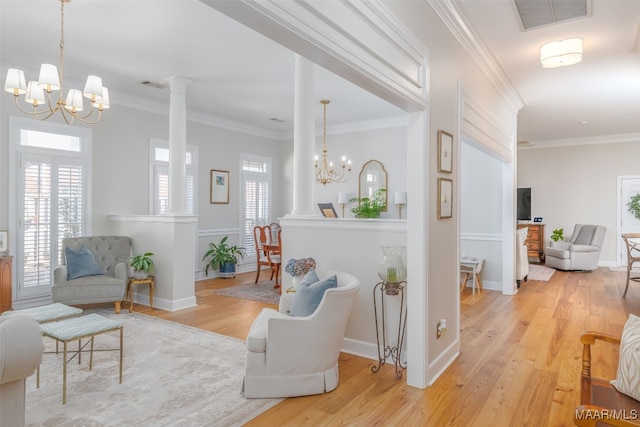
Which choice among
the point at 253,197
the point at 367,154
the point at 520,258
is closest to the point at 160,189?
the point at 253,197

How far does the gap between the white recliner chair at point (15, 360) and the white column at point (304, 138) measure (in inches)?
105

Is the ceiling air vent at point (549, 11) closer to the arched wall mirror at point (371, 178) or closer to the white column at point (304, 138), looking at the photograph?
the white column at point (304, 138)

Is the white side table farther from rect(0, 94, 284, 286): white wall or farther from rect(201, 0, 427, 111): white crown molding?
rect(0, 94, 284, 286): white wall

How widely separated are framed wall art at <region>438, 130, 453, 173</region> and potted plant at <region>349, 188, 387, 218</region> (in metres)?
4.02

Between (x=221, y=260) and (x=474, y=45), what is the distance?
545 centimetres

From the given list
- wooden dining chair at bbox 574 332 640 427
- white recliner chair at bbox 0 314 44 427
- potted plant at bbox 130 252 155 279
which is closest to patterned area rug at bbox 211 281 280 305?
potted plant at bbox 130 252 155 279

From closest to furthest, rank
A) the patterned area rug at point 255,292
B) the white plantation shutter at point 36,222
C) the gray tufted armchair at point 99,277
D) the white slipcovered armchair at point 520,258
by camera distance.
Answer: the gray tufted armchair at point 99,277
the white plantation shutter at point 36,222
the patterned area rug at point 255,292
the white slipcovered armchair at point 520,258

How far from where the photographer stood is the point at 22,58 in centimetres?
450

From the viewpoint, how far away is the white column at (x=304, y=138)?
4090 millimetres

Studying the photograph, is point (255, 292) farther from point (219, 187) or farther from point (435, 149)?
point (435, 149)

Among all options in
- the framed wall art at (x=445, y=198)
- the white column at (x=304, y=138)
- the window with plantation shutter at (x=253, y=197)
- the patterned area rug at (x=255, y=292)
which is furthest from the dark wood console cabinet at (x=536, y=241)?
the white column at (x=304, y=138)

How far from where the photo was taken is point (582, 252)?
8203 mm

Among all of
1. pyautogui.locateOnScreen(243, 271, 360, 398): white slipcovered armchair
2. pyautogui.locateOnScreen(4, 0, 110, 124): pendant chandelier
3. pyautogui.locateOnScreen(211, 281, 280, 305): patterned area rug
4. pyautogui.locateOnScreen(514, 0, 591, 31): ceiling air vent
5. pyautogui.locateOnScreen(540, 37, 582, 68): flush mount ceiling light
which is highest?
pyautogui.locateOnScreen(514, 0, 591, 31): ceiling air vent

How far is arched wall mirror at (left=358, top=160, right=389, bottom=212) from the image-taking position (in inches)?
299
